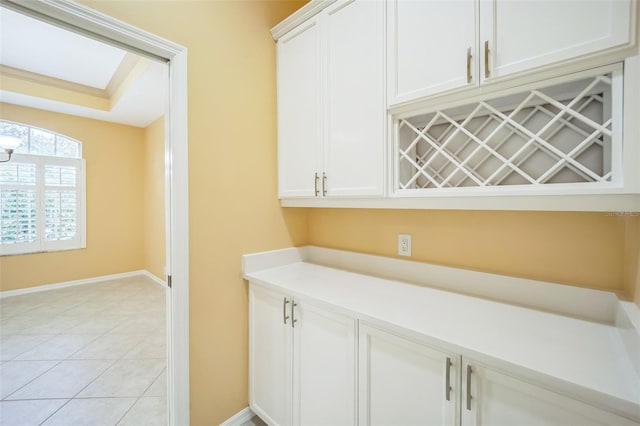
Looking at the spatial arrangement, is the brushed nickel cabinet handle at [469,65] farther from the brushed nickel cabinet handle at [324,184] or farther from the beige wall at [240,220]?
the brushed nickel cabinet handle at [324,184]

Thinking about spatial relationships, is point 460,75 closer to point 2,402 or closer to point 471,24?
point 471,24

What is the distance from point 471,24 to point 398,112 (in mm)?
408

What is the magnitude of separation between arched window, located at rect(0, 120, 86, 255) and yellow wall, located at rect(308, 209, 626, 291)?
4950mm

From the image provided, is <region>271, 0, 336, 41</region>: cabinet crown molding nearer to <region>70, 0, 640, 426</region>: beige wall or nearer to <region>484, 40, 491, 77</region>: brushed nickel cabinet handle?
<region>70, 0, 640, 426</region>: beige wall

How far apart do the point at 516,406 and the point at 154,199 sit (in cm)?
533

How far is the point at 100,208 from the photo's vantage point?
4.55m

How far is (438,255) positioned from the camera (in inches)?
57.5

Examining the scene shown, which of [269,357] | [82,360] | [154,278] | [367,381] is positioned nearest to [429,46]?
[367,381]

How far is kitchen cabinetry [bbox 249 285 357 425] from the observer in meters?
1.17

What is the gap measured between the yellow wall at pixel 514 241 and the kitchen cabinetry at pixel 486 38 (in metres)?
0.63

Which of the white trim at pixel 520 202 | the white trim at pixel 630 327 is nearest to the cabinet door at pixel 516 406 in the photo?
the white trim at pixel 630 327

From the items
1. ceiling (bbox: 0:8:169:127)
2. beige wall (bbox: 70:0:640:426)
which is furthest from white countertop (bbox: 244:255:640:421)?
ceiling (bbox: 0:8:169:127)

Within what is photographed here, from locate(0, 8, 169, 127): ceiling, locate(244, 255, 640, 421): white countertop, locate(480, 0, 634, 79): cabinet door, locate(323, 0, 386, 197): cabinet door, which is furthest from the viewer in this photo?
locate(0, 8, 169, 127): ceiling

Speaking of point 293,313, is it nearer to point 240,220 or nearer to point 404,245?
point 240,220
